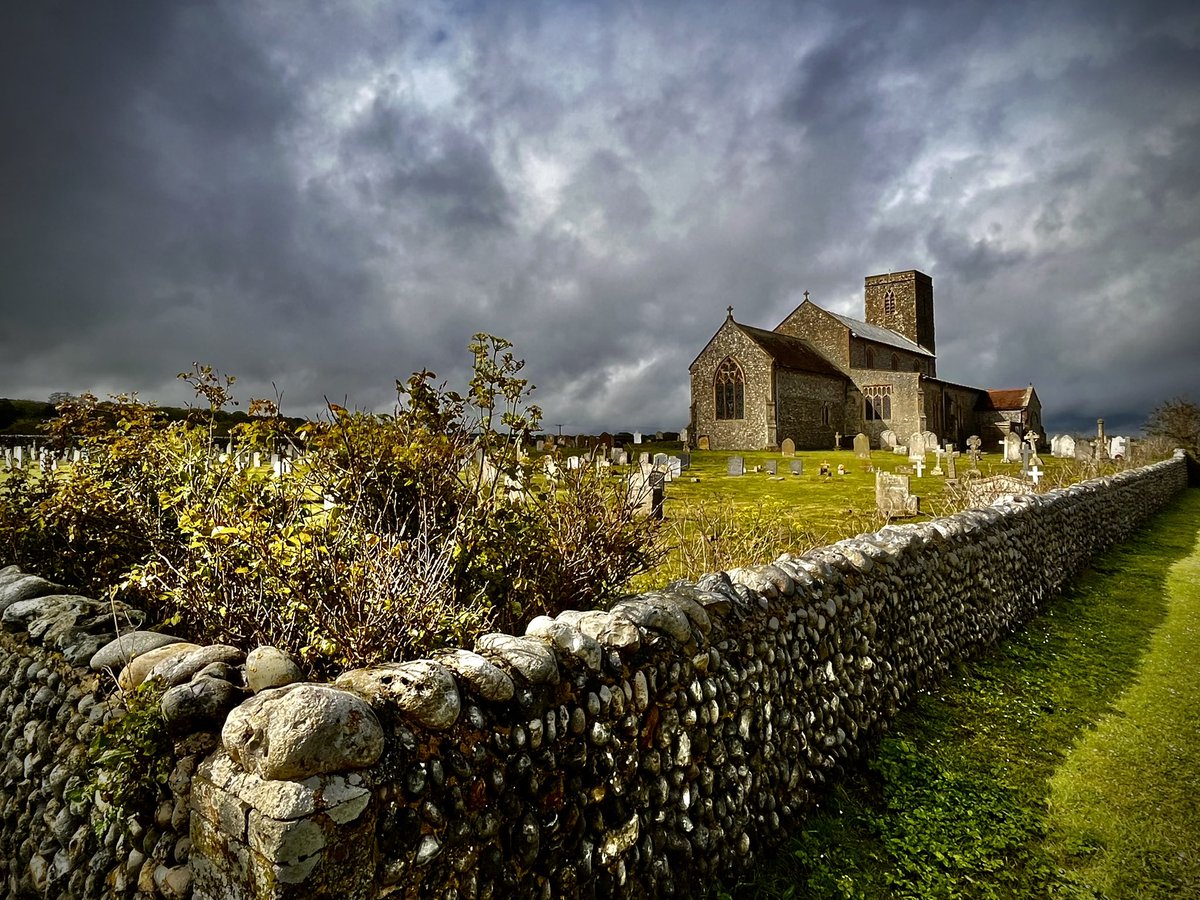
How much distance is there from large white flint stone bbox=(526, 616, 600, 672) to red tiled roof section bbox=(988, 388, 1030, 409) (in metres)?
60.8

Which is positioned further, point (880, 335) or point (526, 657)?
point (880, 335)

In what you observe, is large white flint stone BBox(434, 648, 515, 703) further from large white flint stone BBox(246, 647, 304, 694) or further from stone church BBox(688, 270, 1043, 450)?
stone church BBox(688, 270, 1043, 450)

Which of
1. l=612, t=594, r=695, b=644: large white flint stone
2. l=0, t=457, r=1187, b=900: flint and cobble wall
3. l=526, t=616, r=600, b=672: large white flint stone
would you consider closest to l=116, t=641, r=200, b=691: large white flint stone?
l=0, t=457, r=1187, b=900: flint and cobble wall

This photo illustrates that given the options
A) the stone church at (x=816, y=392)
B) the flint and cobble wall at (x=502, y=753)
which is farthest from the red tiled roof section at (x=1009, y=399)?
the flint and cobble wall at (x=502, y=753)

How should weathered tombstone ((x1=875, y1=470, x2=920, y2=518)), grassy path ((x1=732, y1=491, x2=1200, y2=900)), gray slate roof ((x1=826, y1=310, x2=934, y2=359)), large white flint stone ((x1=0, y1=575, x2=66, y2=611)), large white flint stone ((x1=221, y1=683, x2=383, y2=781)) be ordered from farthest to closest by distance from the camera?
gray slate roof ((x1=826, y1=310, x2=934, y2=359)) < weathered tombstone ((x1=875, y1=470, x2=920, y2=518)) < large white flint stone ((x1=0, y1=575, x2=66, y2=611)) < grassy path ((x1=732, y1=491, x2=1200, y2=900)) < large white flint stone ((x1=221, y1=683, x2=383, y2=781))

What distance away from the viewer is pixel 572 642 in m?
3.22

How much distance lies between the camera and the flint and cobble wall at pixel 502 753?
228 centimetres

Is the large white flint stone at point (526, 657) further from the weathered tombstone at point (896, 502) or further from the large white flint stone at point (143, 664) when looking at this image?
the weathered tombstone at point (896, 502)

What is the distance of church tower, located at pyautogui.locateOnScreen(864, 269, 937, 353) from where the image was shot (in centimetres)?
5816

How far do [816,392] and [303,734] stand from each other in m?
45.4

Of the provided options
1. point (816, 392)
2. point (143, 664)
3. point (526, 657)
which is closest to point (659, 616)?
point (526, 657)

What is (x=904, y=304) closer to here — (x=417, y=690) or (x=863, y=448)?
(x=863, y=448)

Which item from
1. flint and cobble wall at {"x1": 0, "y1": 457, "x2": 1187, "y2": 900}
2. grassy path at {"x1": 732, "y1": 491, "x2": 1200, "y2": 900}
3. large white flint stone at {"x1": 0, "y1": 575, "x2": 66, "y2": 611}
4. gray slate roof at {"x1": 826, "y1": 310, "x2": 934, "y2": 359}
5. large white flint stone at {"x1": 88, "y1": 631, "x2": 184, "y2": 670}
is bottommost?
grassy path at {"x1": 732, "y1": 491, "x2": 1200, "y2": 900}

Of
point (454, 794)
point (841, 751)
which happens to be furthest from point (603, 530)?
point (454, 794)
